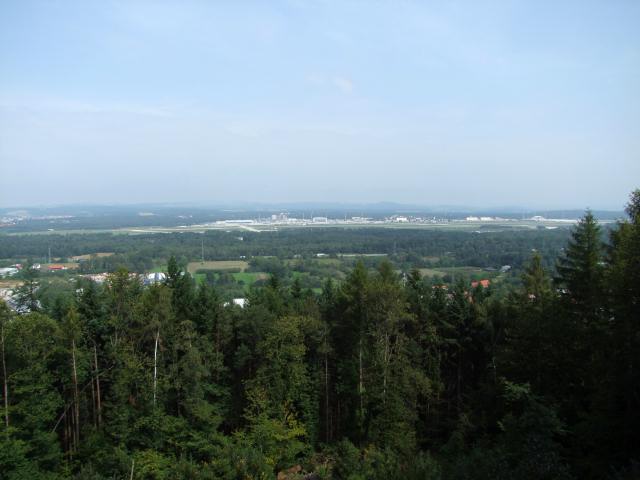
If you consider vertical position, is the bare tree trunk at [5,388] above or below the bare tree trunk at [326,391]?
above

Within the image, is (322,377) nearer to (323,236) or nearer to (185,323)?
(185,323)

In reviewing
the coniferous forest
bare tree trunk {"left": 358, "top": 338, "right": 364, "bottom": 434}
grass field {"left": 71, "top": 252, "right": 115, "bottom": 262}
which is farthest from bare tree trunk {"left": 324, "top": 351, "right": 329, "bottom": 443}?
grass field {"left": 71, "top": 252, "right": 115, "bottom": 262}

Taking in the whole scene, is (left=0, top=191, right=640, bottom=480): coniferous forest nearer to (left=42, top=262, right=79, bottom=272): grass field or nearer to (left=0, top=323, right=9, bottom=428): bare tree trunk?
(left=0, top=323, right=9, bottom=428): bare tree trunk

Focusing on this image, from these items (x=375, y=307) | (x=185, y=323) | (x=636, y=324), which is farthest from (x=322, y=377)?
(x=636, y=324)

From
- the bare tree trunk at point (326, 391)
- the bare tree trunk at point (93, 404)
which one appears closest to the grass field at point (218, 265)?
the bare tree trunk at point (93, 404)

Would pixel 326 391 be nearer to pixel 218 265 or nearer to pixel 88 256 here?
pixel 218 265

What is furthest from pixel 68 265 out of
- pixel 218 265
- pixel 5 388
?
pixel 5 388

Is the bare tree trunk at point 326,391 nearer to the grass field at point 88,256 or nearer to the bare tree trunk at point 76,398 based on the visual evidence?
the bare tree trunk at point 76,398
